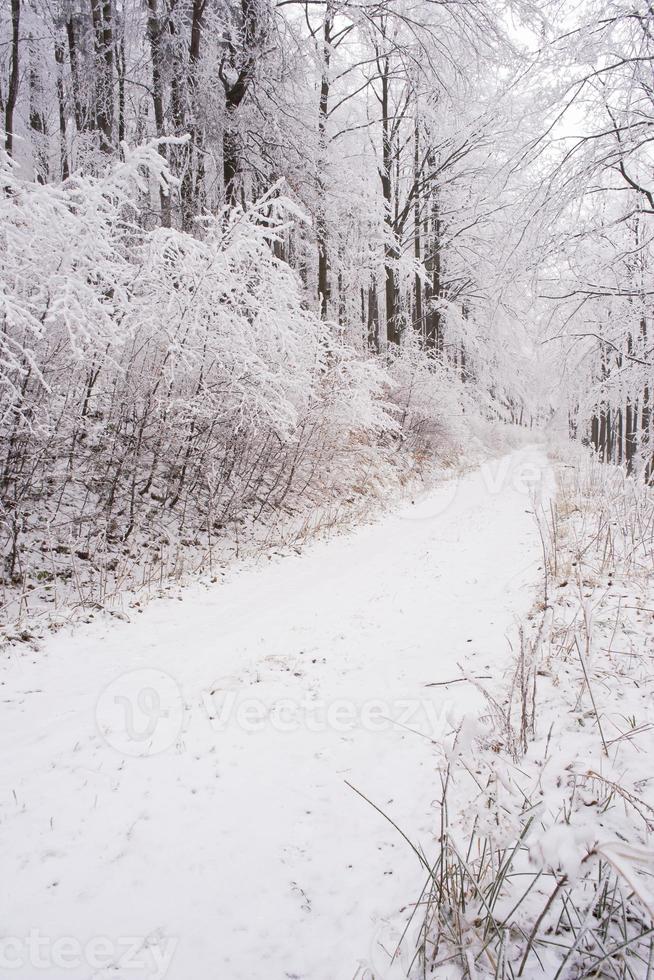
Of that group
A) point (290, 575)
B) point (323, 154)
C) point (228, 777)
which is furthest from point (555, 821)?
point (323, 154)

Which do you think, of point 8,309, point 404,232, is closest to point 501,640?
point 8,309

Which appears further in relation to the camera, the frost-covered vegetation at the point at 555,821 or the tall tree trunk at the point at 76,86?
the tall tree trunk at the point at 76,86

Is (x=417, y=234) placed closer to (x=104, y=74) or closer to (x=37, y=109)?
(x=104, y=74)

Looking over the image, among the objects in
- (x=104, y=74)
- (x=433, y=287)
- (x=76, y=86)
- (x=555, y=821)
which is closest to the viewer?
(x=555, y=821)

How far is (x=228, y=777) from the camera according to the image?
222 centimetres

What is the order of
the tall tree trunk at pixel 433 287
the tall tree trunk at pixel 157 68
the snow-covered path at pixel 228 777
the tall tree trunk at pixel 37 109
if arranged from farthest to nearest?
the tall tree trunk at pixel 433 287 → the tall tree trunk at pixel 37 109 → the tall tree trunk at pixel 157 68 → the snow-covered path at pixel 228 777

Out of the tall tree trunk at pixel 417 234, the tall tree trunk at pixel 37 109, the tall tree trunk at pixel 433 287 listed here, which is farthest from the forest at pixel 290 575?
the tall tree trunk at pixel 433 287

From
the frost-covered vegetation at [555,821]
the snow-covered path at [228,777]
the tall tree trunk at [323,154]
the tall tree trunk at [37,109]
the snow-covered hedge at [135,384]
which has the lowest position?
the snow-covered path at [228,777]

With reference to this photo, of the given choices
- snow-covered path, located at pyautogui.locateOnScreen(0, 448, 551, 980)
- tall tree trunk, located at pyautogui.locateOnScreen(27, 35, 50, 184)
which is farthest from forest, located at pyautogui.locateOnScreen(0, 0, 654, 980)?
tall tree trunk, located at pyautogui.locateOnScreen(27, 35, 50, 184)

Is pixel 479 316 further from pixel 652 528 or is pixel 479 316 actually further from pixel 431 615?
pixel 431 615

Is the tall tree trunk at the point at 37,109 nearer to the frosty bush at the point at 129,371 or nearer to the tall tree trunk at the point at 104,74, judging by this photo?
the tall tree trunk at the point at 104,74

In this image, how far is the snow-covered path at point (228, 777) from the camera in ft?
4.93

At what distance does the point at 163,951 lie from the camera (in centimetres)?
145

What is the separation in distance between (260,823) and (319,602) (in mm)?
2618
